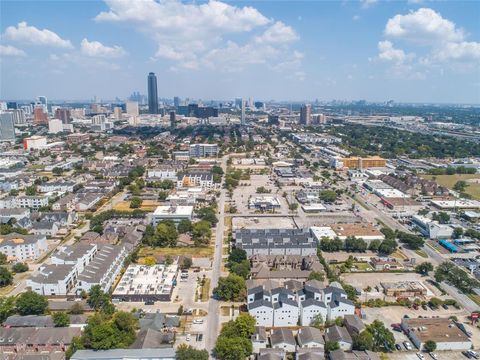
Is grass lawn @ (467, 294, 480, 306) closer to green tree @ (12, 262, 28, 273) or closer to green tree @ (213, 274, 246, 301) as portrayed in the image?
green tree @ (213, 274, 246, 301)

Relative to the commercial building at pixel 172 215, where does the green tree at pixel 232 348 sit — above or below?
below

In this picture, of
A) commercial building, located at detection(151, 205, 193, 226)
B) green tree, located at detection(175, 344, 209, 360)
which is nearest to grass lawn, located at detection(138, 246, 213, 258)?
commercial building, located at detection(151, 205, 193, 226)

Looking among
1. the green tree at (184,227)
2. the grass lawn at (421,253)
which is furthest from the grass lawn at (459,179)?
the green tree at (184,227)

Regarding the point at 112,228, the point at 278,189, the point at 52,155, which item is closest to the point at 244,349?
the point at 112,228

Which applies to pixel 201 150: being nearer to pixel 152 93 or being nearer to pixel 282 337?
pixel 282 337

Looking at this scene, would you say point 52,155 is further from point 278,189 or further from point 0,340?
point 0,340

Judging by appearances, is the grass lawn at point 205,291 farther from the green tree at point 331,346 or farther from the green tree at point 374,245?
the green tree at point 374,245
